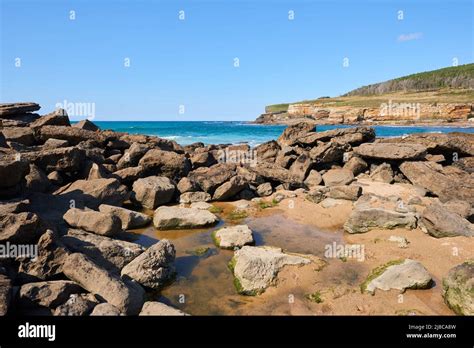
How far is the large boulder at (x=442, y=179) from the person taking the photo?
14.8 metres

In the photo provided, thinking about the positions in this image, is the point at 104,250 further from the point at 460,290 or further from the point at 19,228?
Answer: the point at 460,290

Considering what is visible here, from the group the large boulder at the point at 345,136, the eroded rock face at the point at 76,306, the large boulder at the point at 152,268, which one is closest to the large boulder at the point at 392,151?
the large boulder at the point at 345,136

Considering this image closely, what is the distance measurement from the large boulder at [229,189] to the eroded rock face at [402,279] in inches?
382

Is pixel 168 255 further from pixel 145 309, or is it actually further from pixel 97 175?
pixel 97 175

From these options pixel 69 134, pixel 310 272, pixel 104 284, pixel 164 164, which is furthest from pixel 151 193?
pixel 310 272

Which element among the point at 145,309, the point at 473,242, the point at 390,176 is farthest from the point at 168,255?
the point at 390,176

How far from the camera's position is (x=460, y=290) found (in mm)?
6895

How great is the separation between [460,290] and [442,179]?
11.3m

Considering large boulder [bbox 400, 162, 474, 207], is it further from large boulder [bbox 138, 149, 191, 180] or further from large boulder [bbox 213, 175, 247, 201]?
large boulder [bbox 138, 149, 191, 180]

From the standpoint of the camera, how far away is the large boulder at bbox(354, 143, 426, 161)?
18.5m

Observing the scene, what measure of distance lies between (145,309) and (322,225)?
827 centimetres

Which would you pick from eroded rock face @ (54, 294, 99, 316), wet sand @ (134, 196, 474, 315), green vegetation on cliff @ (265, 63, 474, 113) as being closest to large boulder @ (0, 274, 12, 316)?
eroded rock face @ (54, 294, 99, 316)

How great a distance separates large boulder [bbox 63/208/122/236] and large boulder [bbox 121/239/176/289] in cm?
207

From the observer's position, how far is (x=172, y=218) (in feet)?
41.1
